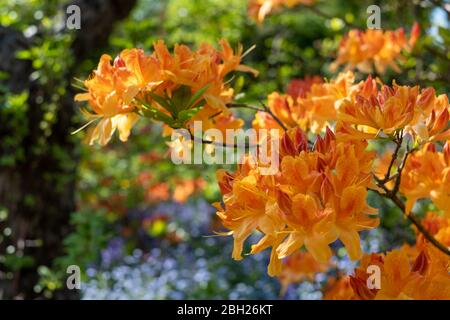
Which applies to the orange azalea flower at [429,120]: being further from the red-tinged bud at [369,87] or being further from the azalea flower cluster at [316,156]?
the red-tinged bud at [369,87]

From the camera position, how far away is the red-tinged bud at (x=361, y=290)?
1.03 metres

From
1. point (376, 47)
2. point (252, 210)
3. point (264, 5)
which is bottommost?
point (252, 210)

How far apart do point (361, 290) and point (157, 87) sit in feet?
1.90

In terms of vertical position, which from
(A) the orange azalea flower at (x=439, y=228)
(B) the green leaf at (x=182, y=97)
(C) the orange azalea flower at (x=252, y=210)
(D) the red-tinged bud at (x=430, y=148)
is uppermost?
(B) the green leaf at (x=182, y=97)

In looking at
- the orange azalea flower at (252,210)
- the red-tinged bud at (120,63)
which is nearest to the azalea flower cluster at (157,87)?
the red-tinged bud at (120,63)

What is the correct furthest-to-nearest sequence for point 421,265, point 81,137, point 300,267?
point 81,137
point 300,267
point 421,265

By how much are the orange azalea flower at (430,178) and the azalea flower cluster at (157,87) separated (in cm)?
42

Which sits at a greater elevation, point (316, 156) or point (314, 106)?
point (314, 106)

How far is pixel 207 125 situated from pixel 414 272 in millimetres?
585

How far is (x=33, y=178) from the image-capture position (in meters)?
2.62

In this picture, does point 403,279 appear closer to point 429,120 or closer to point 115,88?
point 429,120

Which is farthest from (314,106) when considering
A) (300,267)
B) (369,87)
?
(300,267)

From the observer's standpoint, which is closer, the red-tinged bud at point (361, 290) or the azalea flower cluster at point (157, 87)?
the red-tinged bud at point (361, 290)

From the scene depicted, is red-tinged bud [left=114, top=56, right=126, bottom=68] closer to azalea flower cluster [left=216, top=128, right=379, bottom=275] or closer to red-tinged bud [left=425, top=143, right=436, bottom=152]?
azalea flower cluster [left=216, top=128, right=379, bottom=275]
